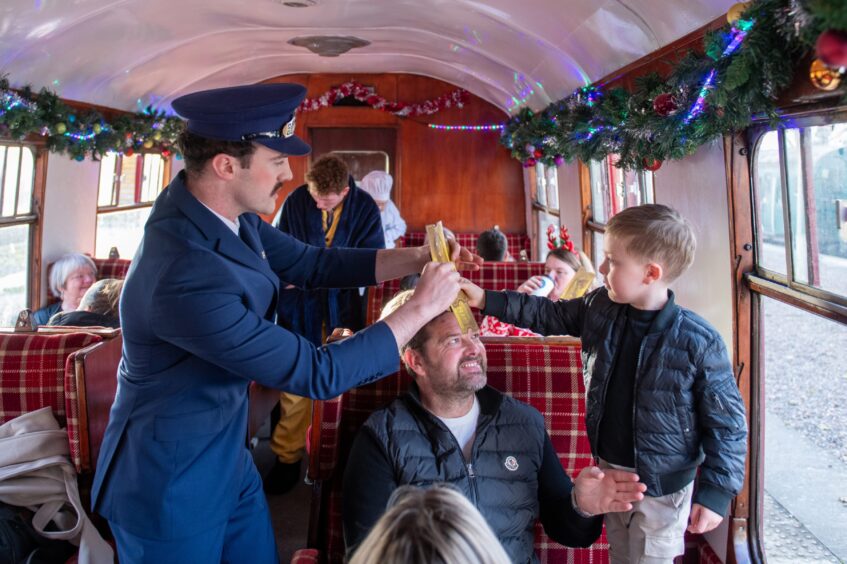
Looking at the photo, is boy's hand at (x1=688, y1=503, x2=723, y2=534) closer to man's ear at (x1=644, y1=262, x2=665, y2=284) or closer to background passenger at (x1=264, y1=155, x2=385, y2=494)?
man's ear at (x1=644, y1=262, x2=665, y2=284)

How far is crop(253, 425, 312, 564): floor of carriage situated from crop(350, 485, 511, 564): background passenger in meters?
2.73

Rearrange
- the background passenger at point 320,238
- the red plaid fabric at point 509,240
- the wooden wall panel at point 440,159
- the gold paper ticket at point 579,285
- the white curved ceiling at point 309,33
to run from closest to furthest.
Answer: the gold paper ticket at point 579,285
the white curved ceiling at point 309,33
the background passenger at point 320,238
the red plaid fabric at point 509,240
the wooden wall panel at point 440,159

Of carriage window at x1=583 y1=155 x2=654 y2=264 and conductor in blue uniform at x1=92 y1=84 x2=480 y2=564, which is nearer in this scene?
conductor in blue uniform at x1=92 y1=84 x2=480 y2=564

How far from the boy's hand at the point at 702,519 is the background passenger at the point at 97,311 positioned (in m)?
2.95

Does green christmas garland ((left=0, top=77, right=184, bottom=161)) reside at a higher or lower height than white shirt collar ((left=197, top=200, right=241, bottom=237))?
higher

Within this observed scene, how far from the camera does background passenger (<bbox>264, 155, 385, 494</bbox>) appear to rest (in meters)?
4.48

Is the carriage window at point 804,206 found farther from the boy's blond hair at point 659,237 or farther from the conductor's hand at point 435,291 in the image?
the conductor's hand at point 435,291

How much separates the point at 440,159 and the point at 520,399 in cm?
785

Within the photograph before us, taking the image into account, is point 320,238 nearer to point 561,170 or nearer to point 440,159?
Answer: point 561,170

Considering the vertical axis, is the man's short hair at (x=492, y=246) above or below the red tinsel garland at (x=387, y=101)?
below

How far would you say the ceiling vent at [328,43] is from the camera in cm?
690

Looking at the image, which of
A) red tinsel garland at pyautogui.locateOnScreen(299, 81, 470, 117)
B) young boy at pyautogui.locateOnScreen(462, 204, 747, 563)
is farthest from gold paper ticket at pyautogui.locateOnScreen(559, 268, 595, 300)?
red tinsel garland at pyautogui.locateOnScreen(299, 81, 470, 117)

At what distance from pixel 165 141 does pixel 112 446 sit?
650 centimetres

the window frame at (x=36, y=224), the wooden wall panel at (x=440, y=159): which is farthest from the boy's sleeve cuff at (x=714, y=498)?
the wooden wall panel at (x=440, y=159)
